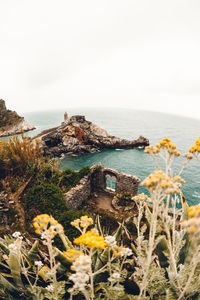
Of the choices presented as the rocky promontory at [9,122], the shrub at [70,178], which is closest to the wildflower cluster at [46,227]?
the shrub at [70,178]

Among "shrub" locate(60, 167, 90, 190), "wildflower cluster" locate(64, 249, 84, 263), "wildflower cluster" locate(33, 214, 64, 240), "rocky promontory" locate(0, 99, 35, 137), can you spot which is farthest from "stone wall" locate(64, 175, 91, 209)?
"rocky promontory" locate(0, 99, 35, 137)

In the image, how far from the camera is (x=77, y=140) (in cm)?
4062

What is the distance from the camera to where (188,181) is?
997 inches

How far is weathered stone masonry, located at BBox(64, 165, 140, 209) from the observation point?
11.4m

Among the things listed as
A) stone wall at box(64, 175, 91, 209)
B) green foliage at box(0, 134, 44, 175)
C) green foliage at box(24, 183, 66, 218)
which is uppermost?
green foliage at box(0, 134, 44, 175)

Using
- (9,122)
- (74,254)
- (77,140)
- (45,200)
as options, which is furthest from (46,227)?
(9,122)

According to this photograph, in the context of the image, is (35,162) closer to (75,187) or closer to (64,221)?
(75,187)

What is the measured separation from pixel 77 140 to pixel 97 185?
26493mm

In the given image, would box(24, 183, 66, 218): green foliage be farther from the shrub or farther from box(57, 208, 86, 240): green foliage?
the shrub

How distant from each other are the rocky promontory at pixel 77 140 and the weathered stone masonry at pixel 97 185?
80.7 feet

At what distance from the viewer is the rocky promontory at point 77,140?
127ft

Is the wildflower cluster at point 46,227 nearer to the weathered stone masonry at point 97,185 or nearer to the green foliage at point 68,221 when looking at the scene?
the green foliage at point 68,221

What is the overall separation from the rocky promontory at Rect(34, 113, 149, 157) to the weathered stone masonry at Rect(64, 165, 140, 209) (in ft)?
80.7

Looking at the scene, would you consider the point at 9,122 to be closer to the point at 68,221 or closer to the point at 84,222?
the point at 68,221
